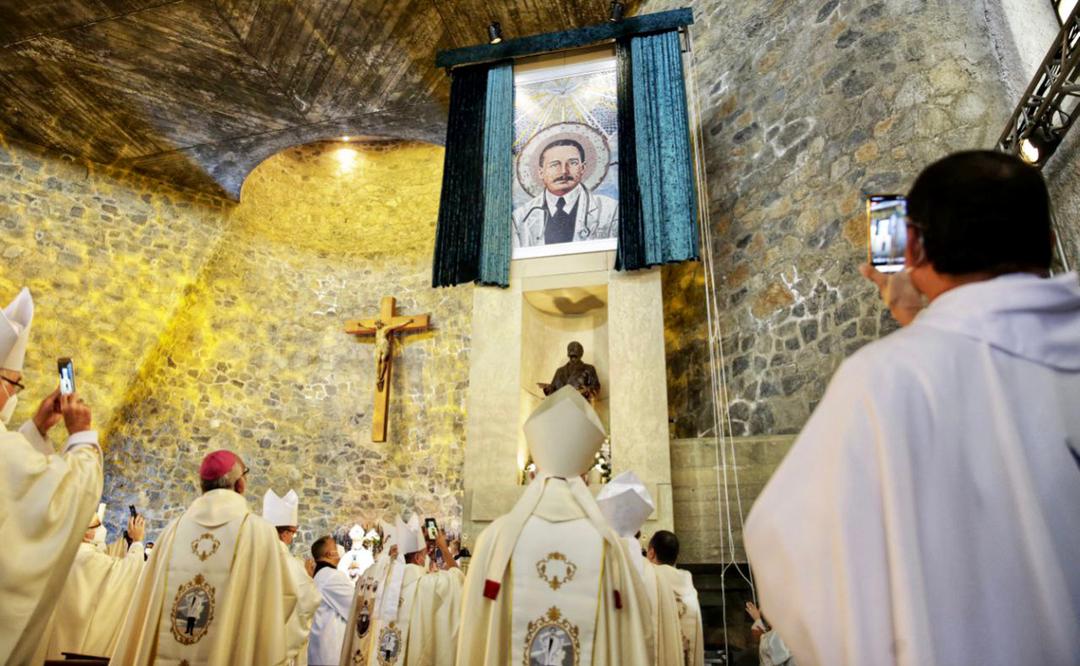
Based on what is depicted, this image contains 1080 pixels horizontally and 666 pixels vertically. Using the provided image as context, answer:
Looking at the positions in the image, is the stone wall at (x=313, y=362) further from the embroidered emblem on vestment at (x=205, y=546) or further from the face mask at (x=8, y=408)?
the face mask at (x=8, y=408)

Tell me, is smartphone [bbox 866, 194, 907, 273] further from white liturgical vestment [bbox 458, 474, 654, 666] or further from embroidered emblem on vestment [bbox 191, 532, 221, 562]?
embroidered emblem on vestment [bbox 191, 532, 221, 562]

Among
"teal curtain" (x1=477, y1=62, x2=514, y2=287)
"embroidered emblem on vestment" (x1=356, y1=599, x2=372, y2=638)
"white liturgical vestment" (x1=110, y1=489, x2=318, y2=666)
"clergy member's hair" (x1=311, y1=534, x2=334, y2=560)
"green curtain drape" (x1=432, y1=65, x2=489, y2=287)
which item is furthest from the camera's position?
"green curtain drape" (x1=432, y1=65, x2=489, y2=287)

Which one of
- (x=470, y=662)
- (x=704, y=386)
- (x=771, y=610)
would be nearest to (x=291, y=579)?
(x=470, y=662)

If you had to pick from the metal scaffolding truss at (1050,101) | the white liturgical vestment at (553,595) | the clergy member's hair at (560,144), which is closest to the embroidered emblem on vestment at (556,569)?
the white liturgical vestment at (553,595)

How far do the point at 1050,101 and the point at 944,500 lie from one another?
165 inches

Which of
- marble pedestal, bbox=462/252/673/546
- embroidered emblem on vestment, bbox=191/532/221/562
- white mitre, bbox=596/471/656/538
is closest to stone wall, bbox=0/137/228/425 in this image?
marble pedestal, bbox=462/252/673/546

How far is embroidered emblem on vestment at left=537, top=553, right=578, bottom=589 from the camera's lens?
2625 millimetres

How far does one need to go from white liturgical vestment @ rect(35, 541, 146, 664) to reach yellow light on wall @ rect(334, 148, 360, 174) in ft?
29.1

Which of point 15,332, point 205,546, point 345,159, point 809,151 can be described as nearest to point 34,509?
point 15,332

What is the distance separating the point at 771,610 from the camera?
982mm

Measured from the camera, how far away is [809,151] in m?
7.30

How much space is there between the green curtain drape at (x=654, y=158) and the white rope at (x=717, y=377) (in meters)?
0.63

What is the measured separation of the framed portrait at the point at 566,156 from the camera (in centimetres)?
808

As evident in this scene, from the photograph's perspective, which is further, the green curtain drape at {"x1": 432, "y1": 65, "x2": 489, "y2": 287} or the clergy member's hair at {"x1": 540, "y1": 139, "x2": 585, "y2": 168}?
the clergy member's hair at {"x1": 540, "y1": 139, "x2": 585, "y2": 168}
